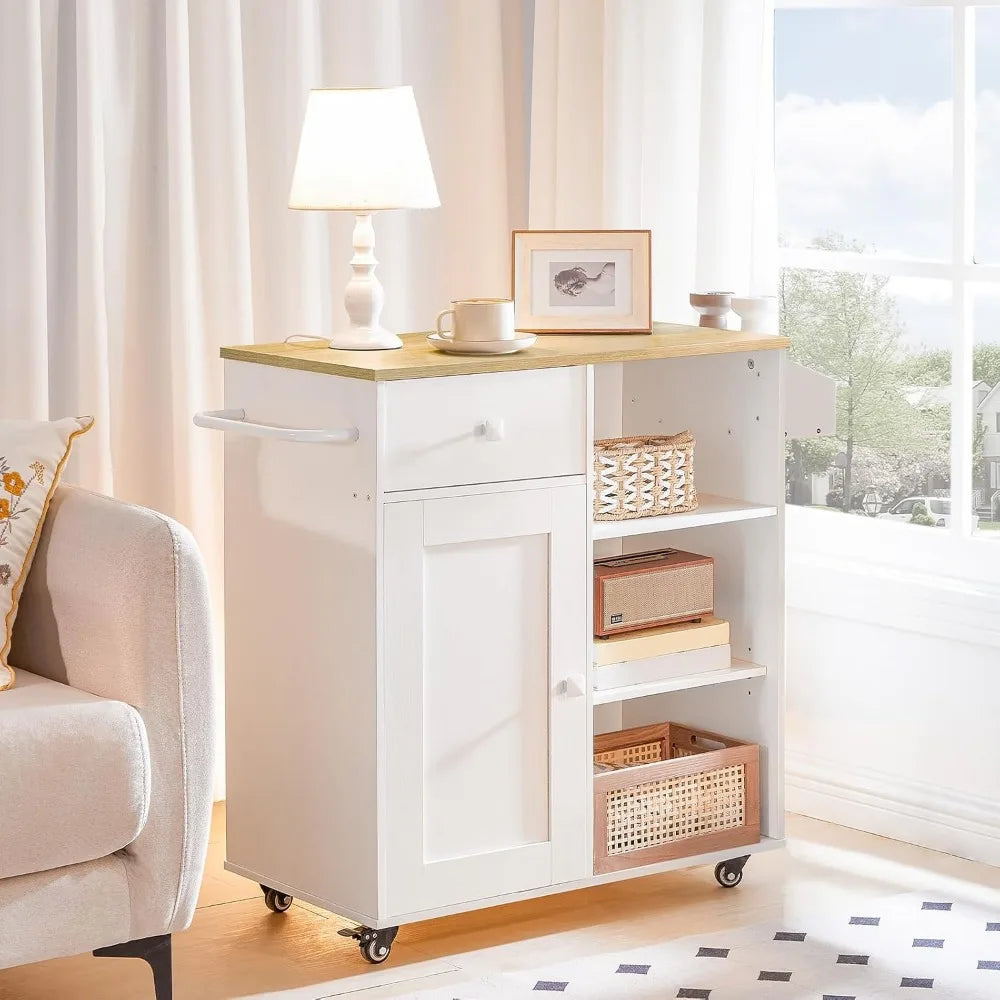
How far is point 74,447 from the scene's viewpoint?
10.4 feet

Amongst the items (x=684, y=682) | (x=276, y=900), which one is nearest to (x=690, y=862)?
(x=684, y=682)

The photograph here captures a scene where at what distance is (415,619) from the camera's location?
260cm

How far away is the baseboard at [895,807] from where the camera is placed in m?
3.14

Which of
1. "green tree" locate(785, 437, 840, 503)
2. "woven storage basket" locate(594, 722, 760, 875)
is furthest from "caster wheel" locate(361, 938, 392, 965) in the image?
"green tree" locate(785, 437, 840, 503)

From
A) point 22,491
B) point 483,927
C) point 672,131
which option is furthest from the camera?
point 672,131

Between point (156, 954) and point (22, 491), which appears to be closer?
point (156, 954)

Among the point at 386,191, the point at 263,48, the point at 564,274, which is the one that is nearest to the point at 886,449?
the point at 564,274

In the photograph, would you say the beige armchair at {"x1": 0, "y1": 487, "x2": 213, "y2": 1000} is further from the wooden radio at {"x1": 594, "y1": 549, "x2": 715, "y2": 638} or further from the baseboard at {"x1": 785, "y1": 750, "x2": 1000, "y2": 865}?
the baseboard at {"x1": 785, "y1": 750, "x2": 1000, "y2": 865}

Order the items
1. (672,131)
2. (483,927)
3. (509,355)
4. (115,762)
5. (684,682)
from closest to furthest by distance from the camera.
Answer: (115,762), (509,355), (483,927), (684,682), (672,131)

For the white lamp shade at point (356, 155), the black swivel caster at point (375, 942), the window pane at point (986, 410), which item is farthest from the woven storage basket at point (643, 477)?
the black swivel caster at point (375, 942)

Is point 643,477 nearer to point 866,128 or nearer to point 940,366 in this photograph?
point 940,366

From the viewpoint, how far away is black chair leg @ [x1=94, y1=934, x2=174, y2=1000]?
7.95 ft

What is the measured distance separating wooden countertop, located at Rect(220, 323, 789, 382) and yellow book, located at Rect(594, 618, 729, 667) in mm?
447

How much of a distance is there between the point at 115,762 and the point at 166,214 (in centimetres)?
127
